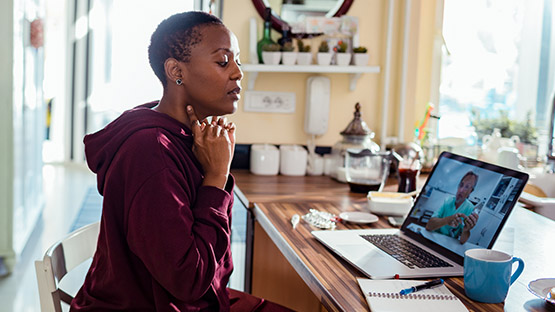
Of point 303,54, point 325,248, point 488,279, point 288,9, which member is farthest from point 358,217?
point 288,9

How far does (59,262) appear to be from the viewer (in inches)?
53.4

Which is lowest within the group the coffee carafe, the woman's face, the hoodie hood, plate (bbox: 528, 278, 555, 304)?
plate (bbox: 528, 278, 555, 304)

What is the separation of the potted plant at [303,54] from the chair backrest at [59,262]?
128 cm

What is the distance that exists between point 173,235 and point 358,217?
771mm

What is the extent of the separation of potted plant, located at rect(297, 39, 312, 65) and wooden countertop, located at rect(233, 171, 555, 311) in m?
0.50

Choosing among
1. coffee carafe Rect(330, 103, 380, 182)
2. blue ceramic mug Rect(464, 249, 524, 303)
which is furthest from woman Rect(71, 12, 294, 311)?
coffee carafe Rect(330, 103, 380, 182)

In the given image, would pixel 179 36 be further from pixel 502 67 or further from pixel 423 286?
pixel 502 67

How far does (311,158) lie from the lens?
2656 millimetres

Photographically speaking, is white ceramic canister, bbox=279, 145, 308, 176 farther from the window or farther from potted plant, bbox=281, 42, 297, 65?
the window

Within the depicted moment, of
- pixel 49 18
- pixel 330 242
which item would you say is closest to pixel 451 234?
pixel 330 242

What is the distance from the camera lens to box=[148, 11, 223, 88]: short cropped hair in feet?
4.10

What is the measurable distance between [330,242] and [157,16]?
5.29 m

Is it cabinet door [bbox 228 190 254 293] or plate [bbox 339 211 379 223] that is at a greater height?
plate [bbox 339 211 379 223]

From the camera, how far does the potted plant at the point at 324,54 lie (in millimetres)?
2553
